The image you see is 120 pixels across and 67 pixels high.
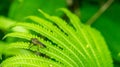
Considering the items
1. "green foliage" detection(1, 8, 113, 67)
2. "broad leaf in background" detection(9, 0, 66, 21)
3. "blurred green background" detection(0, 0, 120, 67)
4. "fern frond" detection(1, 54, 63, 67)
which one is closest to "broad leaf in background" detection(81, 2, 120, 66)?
"blurred green background" detection(0, 0, 120, 67)

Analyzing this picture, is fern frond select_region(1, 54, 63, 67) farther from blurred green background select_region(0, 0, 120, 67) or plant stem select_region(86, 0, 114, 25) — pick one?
plant stem select_region(86, 0, 114, 25)

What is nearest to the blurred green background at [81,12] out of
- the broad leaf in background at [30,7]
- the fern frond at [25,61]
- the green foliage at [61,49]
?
the broad leaf in background at [30,7]

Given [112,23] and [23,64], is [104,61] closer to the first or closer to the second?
[23,64]

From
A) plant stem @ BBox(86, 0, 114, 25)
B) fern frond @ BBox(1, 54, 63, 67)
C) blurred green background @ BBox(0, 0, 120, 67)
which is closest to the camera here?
fern frond @ BBox(1, 54, 63, 67)

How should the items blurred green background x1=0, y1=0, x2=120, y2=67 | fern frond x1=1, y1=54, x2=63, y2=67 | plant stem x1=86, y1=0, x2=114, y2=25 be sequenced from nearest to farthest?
fern frond x1=1, y1=54, x2=63, y2=67 → blurred green background x1=0, y1=0, x2=120, y2=67 → plant stem x1=86, y1=0, x2=114, y2=25

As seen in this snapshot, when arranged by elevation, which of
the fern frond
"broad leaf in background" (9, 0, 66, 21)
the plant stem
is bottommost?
the fern frond

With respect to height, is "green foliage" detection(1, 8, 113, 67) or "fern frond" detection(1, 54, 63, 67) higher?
"green foliage" detection(1, 8, 113, 67)

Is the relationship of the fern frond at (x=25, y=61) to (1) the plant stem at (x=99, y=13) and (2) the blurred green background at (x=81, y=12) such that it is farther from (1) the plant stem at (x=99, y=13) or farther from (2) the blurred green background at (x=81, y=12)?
(1) the plant stem at (x=99, y=13)

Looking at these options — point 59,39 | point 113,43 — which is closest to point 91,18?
point 113,43

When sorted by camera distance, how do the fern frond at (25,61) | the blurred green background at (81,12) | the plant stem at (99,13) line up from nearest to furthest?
the fern frond at (25,61), the blurred green background at (81,12), the plant stem at (99,13)

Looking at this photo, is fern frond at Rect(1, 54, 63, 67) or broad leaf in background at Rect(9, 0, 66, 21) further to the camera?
broad leaf in background at Rect(9, 0, 66, 21)
